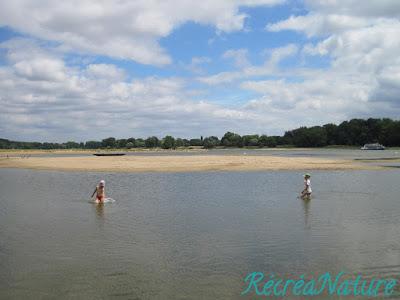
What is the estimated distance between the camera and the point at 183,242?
1574 centimetres

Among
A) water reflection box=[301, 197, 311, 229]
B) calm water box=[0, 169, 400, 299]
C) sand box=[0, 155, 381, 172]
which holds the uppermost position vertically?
sand box=[0, 155, 381, 172]

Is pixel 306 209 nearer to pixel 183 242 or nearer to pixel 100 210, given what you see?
pixel 183 242

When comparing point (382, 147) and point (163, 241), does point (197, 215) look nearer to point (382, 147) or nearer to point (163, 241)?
point (163, 241)

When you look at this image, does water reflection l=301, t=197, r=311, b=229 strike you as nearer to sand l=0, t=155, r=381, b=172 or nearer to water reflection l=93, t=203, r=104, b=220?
water reflection l=93, t=203, r=104, b=220

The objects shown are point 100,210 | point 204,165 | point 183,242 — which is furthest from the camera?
point 204,165

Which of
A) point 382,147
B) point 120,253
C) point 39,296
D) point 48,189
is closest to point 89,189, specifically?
point 48,189

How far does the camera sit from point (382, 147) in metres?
169

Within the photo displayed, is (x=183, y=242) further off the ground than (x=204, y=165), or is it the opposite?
(x=204, y=165)

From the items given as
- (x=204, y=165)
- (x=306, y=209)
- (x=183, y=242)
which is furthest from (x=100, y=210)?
(x=204, y=165)

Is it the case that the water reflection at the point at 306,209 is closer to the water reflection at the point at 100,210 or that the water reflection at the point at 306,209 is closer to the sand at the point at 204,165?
the water reflection at the point at 100,210

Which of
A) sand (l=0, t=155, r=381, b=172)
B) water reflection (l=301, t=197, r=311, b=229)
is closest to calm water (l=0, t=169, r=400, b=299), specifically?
water reflection (l=301, t=197, r=311, b=229)

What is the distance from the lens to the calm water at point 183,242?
36.6 feet

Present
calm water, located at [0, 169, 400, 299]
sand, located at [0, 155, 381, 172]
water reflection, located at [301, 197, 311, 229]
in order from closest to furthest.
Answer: calm water, located at [0, 169, 400, 299] < water reflection, located at [301, 197, 311, 229] < sand, located at [0, 155, 381, 172]

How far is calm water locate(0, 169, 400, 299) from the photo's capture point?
36.6ft
